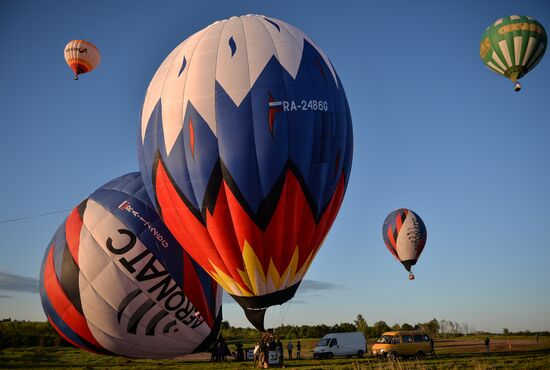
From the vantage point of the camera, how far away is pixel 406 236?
34312 millimetres

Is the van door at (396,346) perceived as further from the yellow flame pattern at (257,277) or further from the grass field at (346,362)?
the yellow flame pattern at (257,277)

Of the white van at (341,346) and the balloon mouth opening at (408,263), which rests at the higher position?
the balloon mouth opening at (408,263)

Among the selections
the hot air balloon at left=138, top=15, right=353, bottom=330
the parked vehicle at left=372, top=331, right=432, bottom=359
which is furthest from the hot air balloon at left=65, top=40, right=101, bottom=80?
the parked vehicle at left=372, top=331, right=432, bottom=359

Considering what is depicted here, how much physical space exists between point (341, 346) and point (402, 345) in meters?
4.59

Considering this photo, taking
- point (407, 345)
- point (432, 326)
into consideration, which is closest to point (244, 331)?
point (432, 326)

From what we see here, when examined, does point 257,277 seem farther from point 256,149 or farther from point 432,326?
point 432,326

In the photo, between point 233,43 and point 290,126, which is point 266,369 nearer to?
point 290,126

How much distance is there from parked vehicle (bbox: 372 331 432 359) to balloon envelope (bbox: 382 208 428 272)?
1157 centimetres

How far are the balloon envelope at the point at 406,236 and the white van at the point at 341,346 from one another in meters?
9.30

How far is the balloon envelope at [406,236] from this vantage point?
112 ft

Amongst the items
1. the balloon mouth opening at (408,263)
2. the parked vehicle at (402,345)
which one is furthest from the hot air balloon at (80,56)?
the balloon mouth opening at (408,263)

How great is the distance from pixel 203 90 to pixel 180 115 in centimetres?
103

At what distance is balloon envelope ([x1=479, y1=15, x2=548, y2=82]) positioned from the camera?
75.8ft

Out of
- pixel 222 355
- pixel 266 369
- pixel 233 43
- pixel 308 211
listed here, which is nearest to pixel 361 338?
pixel 222 355
